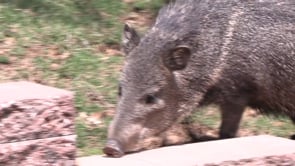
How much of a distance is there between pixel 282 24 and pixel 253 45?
318 mm

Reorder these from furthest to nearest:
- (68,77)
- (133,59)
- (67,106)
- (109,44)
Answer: (109,44)
(68,77)
(133,59)
(67,106)

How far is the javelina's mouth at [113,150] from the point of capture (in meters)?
4.59

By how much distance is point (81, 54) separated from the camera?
6852 millimetres

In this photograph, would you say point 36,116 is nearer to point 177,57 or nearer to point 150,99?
point 150,99

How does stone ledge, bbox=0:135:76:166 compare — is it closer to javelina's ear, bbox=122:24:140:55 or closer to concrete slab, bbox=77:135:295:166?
concrete slab, bbox=77:135:295:166

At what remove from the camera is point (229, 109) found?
5539 mm

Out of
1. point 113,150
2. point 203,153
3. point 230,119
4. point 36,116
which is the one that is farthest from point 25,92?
point 230,119

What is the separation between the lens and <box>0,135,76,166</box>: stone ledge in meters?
3.67

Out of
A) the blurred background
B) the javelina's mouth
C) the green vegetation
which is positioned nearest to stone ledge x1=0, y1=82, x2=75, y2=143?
the javelina's mouth

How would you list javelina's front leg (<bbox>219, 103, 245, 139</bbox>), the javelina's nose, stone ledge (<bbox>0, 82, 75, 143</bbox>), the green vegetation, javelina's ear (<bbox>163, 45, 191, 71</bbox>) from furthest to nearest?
the green vegetation, javelina's front leg (<bbox>219, 103, 245, 139</bbox>), javelina's ear (<bbox>163, 45, 191, 71</bbox>), the javelina's nose, stone ledge (<bbox>0, 82, 75, 143</bbox>)

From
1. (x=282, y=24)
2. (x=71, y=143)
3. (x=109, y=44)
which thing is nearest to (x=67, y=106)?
(x=71, y=143)

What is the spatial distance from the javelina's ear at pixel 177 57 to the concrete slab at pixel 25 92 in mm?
1339

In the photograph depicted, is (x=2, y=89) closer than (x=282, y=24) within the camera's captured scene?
Yes

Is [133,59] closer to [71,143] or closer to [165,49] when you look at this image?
[165,49]
